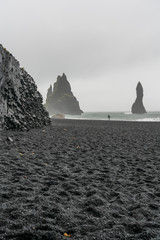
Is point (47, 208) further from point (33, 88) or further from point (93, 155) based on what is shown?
point (33, 88)

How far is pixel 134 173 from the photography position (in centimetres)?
779

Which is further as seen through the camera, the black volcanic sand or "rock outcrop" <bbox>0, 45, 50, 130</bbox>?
"rock outcrop" <bbox>0, 45, 50, 130</bbox>

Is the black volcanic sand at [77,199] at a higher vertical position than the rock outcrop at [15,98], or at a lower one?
lower

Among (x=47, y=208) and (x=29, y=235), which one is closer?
(x=29, y=235)

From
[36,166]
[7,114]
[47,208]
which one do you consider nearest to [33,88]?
[7,114]

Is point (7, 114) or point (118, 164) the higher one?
point (7, 114)

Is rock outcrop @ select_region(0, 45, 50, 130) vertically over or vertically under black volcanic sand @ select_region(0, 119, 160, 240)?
over

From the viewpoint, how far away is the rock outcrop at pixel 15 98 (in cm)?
1945

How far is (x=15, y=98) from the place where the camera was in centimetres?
2166

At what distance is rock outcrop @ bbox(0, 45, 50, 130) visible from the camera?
19.4 m

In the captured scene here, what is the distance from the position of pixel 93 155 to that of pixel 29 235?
7620 millimetres

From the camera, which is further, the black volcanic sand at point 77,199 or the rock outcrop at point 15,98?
the rock outcrop at point 15,98

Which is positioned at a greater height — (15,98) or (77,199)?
(15,98)

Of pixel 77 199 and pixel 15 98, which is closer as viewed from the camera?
pixel 77 199
